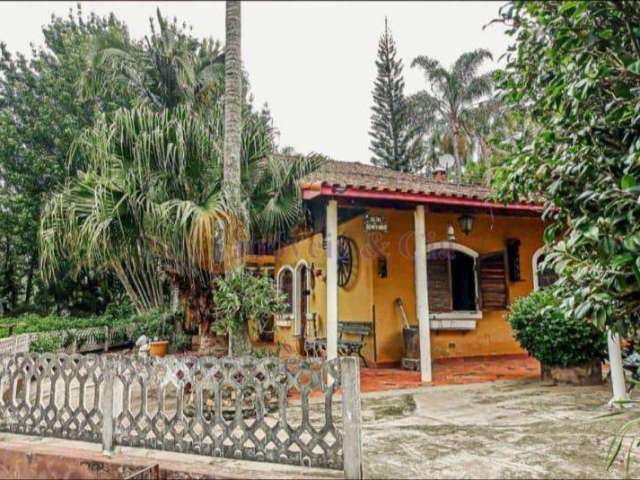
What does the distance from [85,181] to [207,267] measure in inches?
86.4

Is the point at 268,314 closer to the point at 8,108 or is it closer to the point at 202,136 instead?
the point at 202,136

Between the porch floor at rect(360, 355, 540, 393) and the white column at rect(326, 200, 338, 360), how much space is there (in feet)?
2.78

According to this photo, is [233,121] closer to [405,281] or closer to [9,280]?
[405,281]

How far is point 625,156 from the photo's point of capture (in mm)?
2717

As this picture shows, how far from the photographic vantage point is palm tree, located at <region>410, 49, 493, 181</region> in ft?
72.4

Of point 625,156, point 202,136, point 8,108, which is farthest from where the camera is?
point 8,108

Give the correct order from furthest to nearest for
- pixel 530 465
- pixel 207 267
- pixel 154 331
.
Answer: pixel 154 331 < pixel 207 267 < pixel 530 465

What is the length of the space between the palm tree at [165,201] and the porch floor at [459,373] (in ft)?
9.76

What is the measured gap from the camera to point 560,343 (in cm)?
606

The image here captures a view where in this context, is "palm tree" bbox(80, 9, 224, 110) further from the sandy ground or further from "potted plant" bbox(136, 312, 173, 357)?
the sandy ground

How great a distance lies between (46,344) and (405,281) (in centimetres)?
908

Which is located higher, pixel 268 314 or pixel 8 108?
pixel 8 108

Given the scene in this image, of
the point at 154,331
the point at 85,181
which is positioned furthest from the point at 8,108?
the point at 85,181

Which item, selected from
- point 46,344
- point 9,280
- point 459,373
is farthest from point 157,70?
point 9,280
